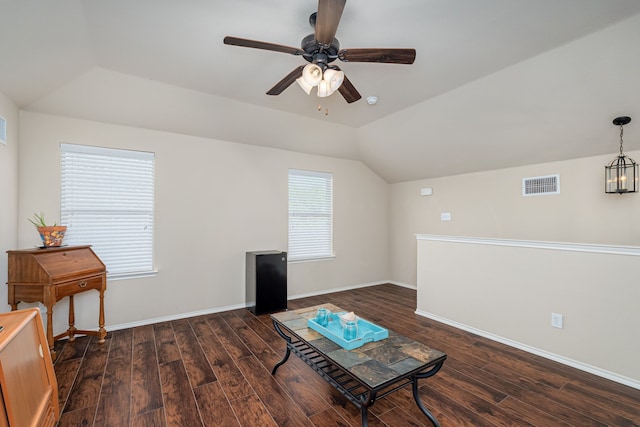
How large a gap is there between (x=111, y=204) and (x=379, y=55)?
3.40 meters

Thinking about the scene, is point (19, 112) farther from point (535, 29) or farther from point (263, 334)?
point (535, 29)

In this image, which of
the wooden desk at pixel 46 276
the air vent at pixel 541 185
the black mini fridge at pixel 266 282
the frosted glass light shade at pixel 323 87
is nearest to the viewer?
the frosted glass light shade at pixel 323 87

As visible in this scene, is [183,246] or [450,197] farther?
[450,197]

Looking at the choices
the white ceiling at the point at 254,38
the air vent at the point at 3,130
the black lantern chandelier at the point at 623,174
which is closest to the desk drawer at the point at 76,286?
the air vent at the point at 3,130

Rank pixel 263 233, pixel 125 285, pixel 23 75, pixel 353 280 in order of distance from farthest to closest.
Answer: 1. pixel 353 280
2. pixel 263 233
3. pixel 125 285
4. pixel 23 75

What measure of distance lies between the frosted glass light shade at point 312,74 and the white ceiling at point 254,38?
1.36 feet

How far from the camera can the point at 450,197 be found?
191 inches

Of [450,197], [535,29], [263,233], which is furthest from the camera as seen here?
[450,197]

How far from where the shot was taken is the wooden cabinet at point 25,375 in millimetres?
1281

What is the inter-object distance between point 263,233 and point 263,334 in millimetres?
1614

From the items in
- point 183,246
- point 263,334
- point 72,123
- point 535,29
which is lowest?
point 263,334

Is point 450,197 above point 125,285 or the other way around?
above

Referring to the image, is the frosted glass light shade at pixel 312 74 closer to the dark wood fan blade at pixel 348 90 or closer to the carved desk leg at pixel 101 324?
the dark wood fan blade at pixel 348 90

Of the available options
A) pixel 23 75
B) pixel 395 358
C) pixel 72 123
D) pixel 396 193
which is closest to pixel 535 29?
pixel 395 358
